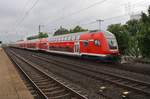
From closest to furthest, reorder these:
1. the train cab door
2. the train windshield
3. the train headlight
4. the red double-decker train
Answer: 1. the red double-decker train
2. the train windshield
3. the train headlight
4. the train cab door

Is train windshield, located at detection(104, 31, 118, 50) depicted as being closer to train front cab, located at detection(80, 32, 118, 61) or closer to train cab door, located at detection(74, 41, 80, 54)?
train front cab, located at detection(80, 32, 118, 61)

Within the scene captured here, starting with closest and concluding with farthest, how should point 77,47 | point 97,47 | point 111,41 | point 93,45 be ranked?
point 111,41 < point 97,47 < point 93,45 < point 77,47

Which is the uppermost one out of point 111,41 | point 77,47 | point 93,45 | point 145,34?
point 145,34

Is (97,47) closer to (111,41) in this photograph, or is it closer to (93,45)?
(93,45)

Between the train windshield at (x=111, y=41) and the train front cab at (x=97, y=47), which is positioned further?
the train windshield at (x=111, y=41)

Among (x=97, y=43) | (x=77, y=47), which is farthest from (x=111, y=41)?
(x=77, y=47)

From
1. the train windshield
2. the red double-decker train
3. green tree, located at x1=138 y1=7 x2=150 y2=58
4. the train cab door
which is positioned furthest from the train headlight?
the train cab door

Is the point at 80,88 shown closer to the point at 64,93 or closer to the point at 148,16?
the point at 64,93

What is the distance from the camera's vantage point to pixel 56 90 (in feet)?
39.8

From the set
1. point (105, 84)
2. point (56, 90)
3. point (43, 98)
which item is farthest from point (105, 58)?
point (43, 98)

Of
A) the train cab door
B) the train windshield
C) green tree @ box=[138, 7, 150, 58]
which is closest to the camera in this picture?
green tree @ box=[138, 7, 150, 58]

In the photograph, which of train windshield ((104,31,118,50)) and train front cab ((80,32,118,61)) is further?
train windshield ((104,31,118,50))

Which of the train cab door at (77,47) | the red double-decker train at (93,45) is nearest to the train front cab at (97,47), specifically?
the red double-decker train at (93,45)

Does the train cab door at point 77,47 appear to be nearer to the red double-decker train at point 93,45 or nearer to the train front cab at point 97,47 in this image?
the red double-decker train at point 93,45
